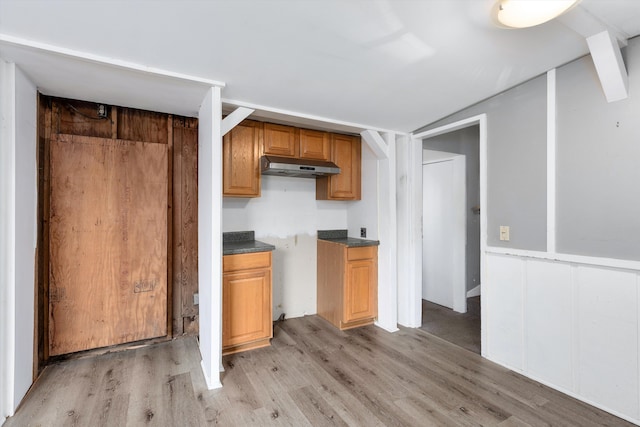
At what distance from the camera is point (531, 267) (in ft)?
7.12

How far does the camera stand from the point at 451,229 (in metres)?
3.77

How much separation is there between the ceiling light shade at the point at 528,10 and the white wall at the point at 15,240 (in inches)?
107

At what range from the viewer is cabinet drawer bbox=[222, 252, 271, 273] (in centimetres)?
246

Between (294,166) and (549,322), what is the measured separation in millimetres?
2294

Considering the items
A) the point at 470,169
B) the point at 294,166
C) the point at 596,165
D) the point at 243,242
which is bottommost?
the point at 243,242

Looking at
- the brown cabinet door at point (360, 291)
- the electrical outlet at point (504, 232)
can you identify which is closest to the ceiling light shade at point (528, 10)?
the electrical outlet at point (504, 232)

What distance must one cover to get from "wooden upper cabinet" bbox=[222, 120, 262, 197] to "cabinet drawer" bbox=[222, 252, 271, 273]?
1.92 feet

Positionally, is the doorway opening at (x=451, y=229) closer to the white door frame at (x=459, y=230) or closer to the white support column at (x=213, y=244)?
the white door frame at (x=459, y=230)


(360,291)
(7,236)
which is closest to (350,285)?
(360,291)

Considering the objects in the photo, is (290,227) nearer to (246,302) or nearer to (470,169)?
(246,302)

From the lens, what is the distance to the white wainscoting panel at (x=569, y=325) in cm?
173

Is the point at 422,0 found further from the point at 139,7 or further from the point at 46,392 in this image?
the point at 46,392

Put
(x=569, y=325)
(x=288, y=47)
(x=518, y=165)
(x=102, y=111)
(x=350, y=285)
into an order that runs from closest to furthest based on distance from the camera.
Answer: (x=288, y=47) → (x=569, y=325) → (x=518, y=165) → (x=102, y=111) → (x=350, y=285)

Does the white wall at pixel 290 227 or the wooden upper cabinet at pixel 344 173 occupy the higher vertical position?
the wooden upper cabinet at pixel 344 173
